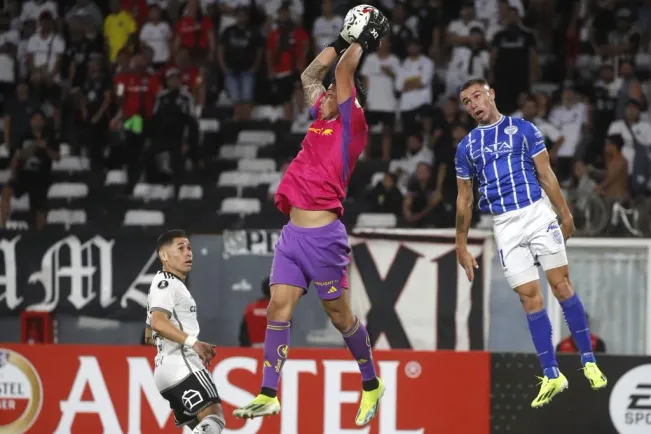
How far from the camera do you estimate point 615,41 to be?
61.2ft

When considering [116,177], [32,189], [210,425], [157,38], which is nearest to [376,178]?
[116,177]

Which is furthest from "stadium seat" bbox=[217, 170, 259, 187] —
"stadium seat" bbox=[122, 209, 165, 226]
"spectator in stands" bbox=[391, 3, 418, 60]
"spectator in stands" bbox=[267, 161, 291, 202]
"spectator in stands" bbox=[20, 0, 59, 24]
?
"spectator in stands" bbox=[20, 0, 59, 24]

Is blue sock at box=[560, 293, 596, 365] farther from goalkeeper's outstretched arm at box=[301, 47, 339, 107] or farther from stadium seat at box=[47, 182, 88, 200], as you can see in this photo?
stadium seat at box=[47, 182, 88, 200]

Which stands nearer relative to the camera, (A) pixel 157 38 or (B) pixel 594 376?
(B) pixel 594 376

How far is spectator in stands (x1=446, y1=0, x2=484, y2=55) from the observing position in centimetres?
1823

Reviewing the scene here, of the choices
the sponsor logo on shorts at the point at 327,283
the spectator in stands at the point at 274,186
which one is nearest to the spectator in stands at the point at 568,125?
the spectator in stands at the point at 274,186

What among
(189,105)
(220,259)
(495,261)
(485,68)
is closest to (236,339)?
(220,259)

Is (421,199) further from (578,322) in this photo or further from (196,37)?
(578,322)

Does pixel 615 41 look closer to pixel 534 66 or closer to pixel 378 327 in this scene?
pixel 534 66

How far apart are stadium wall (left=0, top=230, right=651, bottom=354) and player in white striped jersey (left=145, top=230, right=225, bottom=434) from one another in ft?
A: 18.0

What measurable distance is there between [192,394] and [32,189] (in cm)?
911

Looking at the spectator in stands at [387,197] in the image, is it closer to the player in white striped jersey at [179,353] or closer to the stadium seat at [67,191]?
the stadium seat at [67,191]

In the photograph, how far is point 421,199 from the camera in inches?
618

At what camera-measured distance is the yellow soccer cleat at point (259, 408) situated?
855 centimetres
